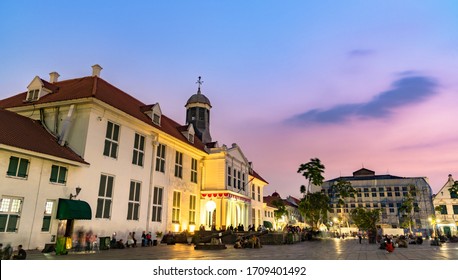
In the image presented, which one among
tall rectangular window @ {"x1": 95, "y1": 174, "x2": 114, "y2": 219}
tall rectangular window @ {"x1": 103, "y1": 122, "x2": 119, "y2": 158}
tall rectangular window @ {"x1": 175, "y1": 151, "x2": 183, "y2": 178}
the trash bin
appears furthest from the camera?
tall rectangular window @ {"x1": 175, "y1": 151, "x2": 183, "y2": 178}

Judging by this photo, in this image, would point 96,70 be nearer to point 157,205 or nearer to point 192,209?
point 157,205

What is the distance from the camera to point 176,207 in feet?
93.8

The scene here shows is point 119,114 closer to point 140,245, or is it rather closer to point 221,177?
point 140,245

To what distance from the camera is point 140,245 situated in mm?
22875

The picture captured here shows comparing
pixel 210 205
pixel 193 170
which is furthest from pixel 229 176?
pixel 210 205

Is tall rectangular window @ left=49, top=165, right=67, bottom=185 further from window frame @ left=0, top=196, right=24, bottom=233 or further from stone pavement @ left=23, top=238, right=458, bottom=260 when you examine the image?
stone pavement @ left=23, top=238, right=458, bottom=260

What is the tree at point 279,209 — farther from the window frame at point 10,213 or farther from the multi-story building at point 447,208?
the window frame at point 10,213

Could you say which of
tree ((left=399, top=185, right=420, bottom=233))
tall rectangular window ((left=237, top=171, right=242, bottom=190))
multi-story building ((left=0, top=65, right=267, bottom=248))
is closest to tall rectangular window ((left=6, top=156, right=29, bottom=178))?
multi-story building ((left=0, top=65, right=267, bottom=248))

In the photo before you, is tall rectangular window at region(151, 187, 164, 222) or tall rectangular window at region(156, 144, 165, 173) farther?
tall rectangular window at region(156, 144, 165, 173)

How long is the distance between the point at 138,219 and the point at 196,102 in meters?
21.4

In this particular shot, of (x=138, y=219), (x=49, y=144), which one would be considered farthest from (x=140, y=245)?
(x=49, y=144)

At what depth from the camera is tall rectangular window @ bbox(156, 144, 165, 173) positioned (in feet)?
86.8

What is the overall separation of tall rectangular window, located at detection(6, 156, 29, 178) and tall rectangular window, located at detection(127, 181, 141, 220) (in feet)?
26.2

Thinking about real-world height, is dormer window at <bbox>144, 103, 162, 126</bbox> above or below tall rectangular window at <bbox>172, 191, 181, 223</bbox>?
above
